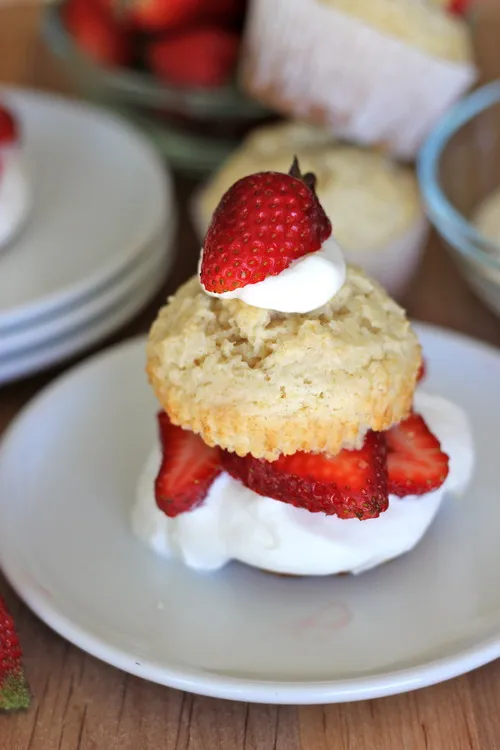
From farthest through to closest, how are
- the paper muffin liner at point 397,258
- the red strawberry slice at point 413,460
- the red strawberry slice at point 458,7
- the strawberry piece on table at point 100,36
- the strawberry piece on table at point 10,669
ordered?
the strawberry piece on table at point 100,36, the red strawberry slice at point 458,7, the paper muffin liner at point 397,258, the red strawberry slice at point 413,460, the strawberry piece on table at point 10,669

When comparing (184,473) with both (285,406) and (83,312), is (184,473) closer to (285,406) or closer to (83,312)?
(285,406)

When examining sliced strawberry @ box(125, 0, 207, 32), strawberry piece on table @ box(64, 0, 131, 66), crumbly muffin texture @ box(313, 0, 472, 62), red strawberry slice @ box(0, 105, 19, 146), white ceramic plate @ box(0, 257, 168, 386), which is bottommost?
white ceramic plate @ box(0, 257, 168, 386)

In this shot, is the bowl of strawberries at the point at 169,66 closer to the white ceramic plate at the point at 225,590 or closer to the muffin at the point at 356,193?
the muffin at the point at 356,193

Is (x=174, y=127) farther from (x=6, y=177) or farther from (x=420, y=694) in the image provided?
(x=420, y=694)

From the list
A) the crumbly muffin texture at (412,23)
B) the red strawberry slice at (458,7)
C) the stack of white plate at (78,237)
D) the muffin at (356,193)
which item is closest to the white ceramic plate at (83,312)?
the stack of white plate at (78,237)

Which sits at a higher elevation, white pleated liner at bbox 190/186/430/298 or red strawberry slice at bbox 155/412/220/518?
red strawberry slice at bbox 155/412/220/518

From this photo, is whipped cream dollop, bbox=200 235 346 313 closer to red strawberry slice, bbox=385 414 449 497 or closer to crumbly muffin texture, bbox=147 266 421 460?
crumbly muffin texture, bbox=147 266 421 460

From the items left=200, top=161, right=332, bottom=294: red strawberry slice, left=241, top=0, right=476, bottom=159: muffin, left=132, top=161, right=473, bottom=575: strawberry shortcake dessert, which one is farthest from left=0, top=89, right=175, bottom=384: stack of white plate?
left=200, top=161, right=332, bottom=294: red strawberry slice

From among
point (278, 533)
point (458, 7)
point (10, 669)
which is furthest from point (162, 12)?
point (10, 669)
